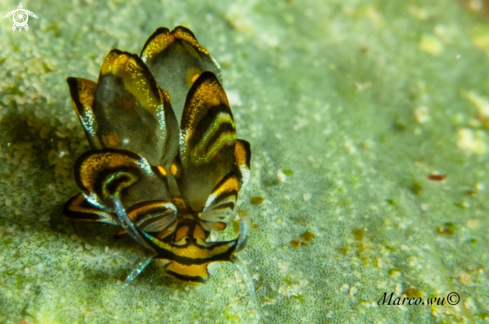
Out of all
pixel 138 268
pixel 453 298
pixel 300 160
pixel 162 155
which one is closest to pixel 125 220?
pixel 138 268

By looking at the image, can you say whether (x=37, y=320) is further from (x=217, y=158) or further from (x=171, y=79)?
(x=171, y=79)

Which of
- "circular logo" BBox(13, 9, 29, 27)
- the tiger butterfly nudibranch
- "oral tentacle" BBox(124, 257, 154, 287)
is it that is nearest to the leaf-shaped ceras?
the tiger butterfly nudibranch

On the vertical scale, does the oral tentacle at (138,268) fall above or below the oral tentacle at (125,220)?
below

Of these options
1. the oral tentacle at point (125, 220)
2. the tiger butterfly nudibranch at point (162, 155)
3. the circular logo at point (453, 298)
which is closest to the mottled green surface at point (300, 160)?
the circular logo at point (453, 298)

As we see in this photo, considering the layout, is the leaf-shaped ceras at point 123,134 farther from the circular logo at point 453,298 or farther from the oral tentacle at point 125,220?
the circular logo at point 453,298

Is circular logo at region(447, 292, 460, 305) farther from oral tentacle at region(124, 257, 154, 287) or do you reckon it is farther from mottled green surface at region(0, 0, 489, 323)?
oral tentacle at region(124, 257, 154, 287)

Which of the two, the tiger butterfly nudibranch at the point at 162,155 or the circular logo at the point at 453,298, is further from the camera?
the circular logo at the point at 453,298
